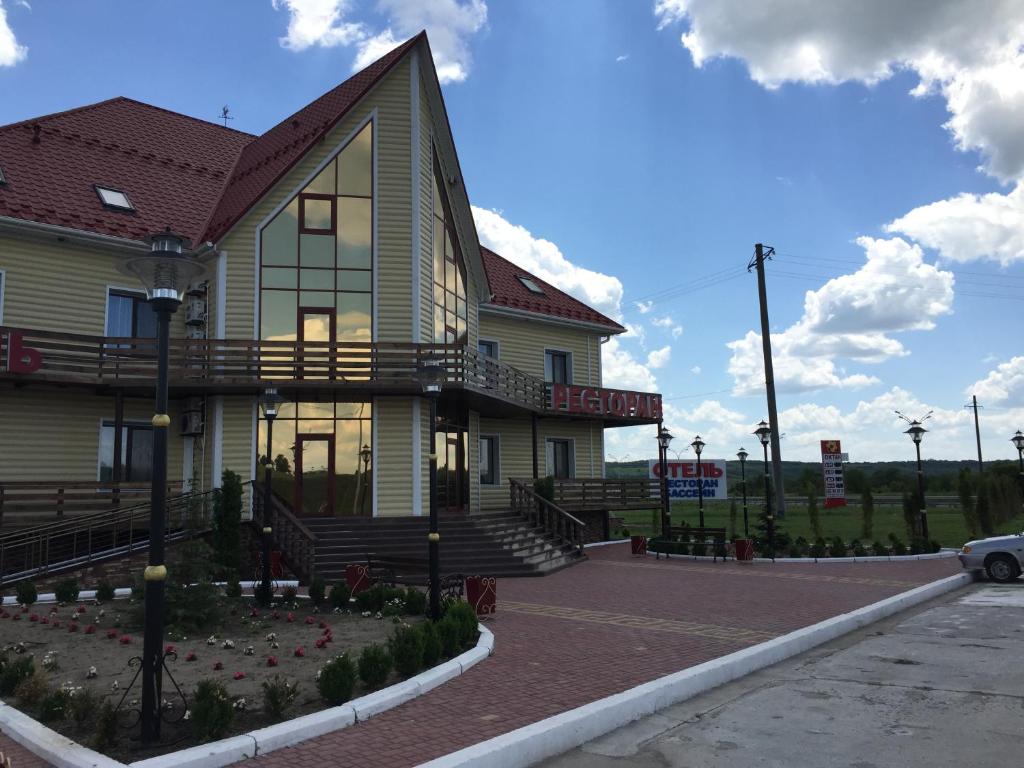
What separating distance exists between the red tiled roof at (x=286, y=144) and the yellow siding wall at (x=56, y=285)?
305cm

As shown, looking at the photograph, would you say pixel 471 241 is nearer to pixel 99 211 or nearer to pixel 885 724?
pixel 99 211

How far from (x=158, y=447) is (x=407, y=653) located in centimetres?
343

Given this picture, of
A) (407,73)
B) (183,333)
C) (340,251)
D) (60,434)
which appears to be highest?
(407,73)

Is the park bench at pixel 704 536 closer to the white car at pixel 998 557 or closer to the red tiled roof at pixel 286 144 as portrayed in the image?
the white car at pixel 998 557

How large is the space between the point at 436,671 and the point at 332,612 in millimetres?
4882

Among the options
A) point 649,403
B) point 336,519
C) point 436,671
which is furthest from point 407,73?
point 436,671

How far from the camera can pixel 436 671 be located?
26.9 feet

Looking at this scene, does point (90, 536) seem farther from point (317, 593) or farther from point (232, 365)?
Result: point (317, 593)

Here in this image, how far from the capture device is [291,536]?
58.4ft

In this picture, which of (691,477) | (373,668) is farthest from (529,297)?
(373,668)

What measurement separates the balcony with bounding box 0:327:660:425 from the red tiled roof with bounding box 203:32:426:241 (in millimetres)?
3696

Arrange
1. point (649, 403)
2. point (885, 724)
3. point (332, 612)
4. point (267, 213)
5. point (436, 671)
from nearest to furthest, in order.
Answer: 1. point (885, 724)
2. point (436, 671)
3. point (332, 612)
4. point (267, 213)
5. point (649, 403)

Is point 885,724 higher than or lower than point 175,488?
lower

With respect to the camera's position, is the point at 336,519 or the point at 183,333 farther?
the point at 183,333
